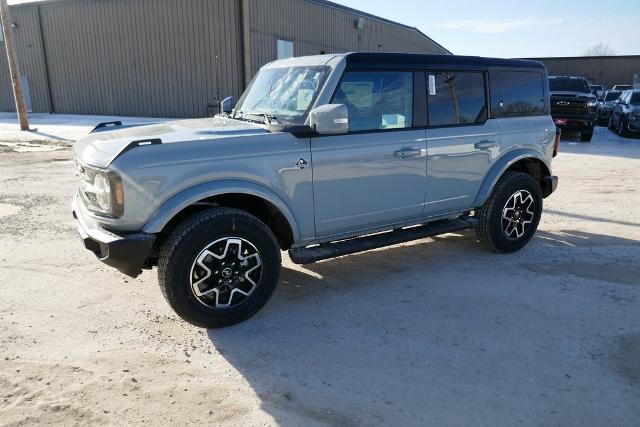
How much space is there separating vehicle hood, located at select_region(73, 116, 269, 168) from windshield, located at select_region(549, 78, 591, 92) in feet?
47.6

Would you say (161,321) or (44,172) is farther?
(44,172)

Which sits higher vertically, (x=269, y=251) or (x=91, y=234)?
(x=91, y=234)

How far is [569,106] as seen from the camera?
15016mm

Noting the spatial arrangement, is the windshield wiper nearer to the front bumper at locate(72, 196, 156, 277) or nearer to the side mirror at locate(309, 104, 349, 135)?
the side mirror at locate(309, 104, 349, 135)

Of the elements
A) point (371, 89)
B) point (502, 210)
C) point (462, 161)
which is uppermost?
point (371, 89)

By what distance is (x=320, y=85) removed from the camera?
4.13 m

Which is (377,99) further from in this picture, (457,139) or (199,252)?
(199,252)

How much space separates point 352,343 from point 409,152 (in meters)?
1.81

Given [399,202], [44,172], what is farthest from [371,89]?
[44,172]

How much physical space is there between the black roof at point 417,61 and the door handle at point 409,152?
2.45 feet

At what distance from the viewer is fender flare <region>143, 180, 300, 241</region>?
133 inches

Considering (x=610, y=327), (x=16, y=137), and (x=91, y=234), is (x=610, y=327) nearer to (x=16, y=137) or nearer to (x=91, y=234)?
(x=91, y=234)

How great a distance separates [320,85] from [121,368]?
8.52 feet

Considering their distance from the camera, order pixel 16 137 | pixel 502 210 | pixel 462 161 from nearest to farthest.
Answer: pixel 462 161 → pixel 502 210 → pixel 16 137
